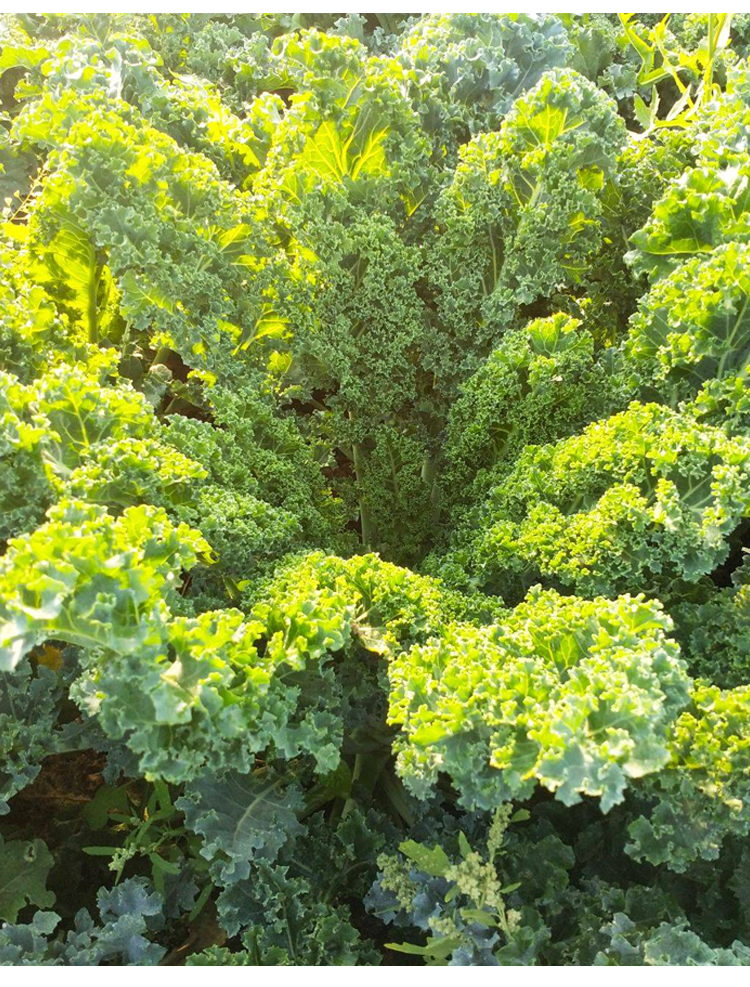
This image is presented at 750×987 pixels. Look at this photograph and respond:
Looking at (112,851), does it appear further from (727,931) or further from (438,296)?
(438,296)

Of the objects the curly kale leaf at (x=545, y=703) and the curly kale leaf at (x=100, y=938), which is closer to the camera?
the curly kale leaf at (x=545, y=703)

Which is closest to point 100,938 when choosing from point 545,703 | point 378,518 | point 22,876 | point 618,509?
point 22,876

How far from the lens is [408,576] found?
2.36 metres

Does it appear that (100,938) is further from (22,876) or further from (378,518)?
(378,518)

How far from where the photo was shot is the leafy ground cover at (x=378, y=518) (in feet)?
6.28

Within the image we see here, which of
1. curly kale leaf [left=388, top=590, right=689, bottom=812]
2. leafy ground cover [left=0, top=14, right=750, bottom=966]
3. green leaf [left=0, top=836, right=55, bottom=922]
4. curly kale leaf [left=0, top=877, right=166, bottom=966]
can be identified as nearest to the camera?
curly kale leaf [left=388, top=590, right=689, bottom=812]

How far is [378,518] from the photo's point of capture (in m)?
3.22

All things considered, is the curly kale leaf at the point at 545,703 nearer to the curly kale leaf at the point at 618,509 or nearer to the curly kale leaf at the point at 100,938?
the curly kale leaf at the point at 618,509

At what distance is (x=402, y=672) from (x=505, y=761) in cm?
34

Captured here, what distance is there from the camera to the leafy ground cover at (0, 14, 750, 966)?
6.28 ft

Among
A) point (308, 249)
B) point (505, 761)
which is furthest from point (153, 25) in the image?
point (505, 761)

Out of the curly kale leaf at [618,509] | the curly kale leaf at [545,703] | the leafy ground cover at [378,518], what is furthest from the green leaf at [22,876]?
the curly kale leaf at [618,509]

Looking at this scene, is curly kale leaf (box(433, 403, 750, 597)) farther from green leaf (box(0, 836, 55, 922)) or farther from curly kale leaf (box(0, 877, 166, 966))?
green leaf (box(0, 836, 55, 922))

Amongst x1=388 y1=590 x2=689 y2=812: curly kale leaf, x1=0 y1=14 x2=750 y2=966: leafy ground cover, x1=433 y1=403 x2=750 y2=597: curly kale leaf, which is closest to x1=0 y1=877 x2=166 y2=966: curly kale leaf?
x1=0 y1=14 x2=750 y2=966: leafy ground cover
